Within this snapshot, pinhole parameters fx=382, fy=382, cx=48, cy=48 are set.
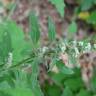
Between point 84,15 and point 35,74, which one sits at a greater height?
point 84,15

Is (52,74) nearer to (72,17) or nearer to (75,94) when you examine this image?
(75,94)

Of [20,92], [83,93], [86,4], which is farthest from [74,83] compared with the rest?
[20,92]

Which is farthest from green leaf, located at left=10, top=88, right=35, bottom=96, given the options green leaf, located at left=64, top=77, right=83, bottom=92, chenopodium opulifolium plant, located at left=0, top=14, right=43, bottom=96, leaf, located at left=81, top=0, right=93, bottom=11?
leaf, located at left=81, top=0, right=93, bottom=11

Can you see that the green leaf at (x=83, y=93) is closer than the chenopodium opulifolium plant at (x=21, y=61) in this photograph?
No

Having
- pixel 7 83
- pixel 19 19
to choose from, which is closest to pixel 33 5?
Answer: pixel 19 19

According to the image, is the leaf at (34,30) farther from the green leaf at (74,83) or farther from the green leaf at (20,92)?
the green leaf at (74,83)

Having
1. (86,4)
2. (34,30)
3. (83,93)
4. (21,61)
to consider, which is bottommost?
(83,93)

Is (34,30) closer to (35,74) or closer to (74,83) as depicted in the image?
(35,74)

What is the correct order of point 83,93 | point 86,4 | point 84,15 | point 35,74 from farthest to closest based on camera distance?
point 84,15 < point 86,4 < point 83,93 < point 35,74

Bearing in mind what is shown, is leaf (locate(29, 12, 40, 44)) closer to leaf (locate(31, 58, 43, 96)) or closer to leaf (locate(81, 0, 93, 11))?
leaf (locate(31, 58, 43, 96))

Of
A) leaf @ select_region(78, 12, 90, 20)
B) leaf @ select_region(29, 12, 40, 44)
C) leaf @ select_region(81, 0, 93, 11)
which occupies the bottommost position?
leaf @ select_region(29, 12, 40, 44)

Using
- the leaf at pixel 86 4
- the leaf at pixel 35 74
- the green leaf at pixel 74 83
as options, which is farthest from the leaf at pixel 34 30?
the leaf at pixel 86 4
